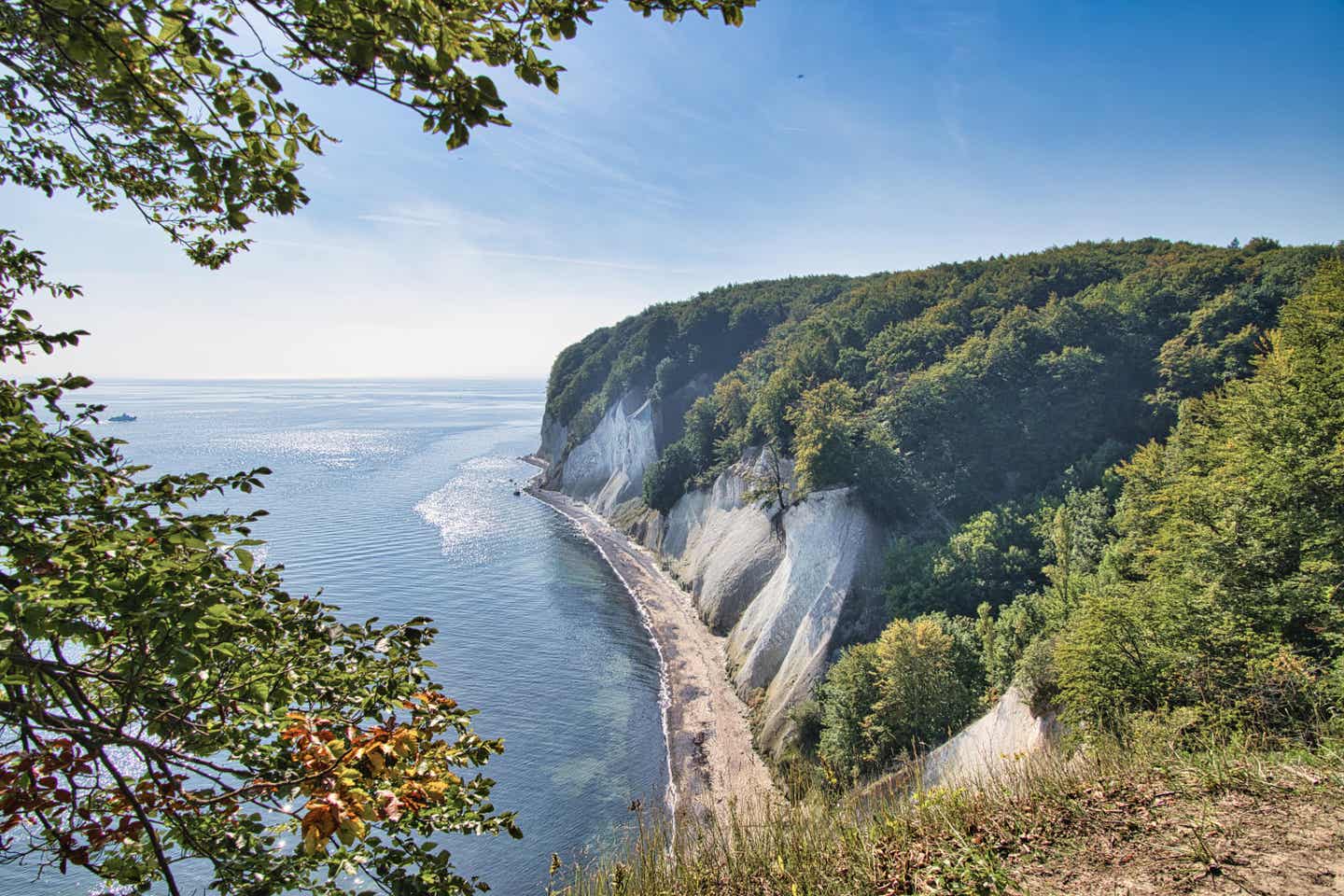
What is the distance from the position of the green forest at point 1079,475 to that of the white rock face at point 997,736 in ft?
2.43

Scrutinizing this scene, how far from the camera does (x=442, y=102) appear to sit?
2.80 metres

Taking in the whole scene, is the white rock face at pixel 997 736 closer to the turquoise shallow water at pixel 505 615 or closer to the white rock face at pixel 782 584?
the white rock face at pixel 782 584

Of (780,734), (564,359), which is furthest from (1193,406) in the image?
(564,359)

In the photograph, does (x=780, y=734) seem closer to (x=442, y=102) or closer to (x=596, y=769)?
(x=596, y=769)

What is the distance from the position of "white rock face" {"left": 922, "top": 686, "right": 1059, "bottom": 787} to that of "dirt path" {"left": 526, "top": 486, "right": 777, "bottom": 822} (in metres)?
6.21

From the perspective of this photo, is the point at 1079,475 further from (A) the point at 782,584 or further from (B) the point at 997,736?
(B) the point at 997,736

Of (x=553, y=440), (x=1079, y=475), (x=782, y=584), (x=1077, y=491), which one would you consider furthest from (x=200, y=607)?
(x=553, y=440)

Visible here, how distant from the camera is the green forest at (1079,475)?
14352 millimetres

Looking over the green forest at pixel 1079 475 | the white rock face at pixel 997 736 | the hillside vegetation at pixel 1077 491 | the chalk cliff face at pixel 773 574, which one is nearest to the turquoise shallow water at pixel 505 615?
the chalk cliff face at pixel 773 574

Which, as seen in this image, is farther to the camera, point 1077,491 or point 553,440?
point 553,440

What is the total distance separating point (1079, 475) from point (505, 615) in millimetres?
39226

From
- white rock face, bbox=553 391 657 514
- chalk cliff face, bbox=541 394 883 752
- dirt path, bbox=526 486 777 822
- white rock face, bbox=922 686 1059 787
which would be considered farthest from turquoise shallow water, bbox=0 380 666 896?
white rock face, bbox=922 686 1059 787

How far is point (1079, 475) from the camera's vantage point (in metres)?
35.4

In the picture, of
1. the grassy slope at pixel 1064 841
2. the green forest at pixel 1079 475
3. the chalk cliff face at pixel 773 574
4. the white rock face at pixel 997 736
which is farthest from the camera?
the chalk cliff face at pixel 773 574
